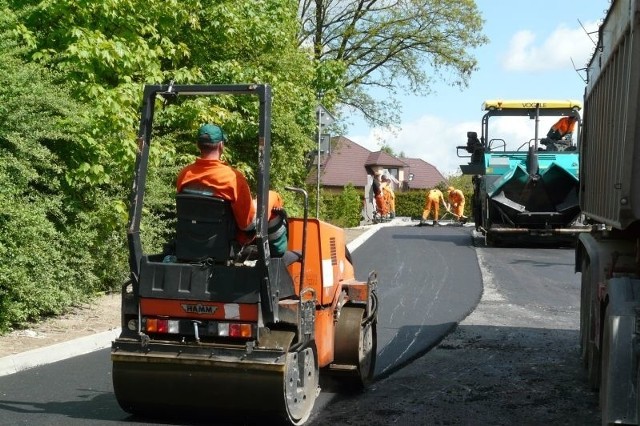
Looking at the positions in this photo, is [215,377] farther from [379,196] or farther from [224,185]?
[379,196]

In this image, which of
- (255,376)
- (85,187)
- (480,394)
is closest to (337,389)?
(480,394)

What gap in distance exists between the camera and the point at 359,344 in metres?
7.43

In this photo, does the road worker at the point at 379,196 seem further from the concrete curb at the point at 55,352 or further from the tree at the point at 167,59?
the concrete curb at the point at 55,352

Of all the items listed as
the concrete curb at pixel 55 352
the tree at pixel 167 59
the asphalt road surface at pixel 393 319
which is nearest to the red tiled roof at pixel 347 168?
the asphalt road surface at pixel 393 319

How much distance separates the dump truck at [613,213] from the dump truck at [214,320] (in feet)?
6.34

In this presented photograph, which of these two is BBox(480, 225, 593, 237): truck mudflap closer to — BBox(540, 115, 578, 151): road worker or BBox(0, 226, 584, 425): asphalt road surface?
BBox(0, 226, 584, 425): asphalt road surface

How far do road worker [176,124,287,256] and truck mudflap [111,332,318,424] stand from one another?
2.31 feet

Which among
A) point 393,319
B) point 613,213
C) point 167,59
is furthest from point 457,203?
point 613,213

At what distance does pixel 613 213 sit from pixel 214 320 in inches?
106

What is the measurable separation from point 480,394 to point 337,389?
3.68 ft

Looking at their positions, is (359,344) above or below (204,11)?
below

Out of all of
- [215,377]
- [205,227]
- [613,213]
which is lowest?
[215,377]

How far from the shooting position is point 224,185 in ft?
19.8

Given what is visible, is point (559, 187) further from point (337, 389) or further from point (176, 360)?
point (176, 360)
